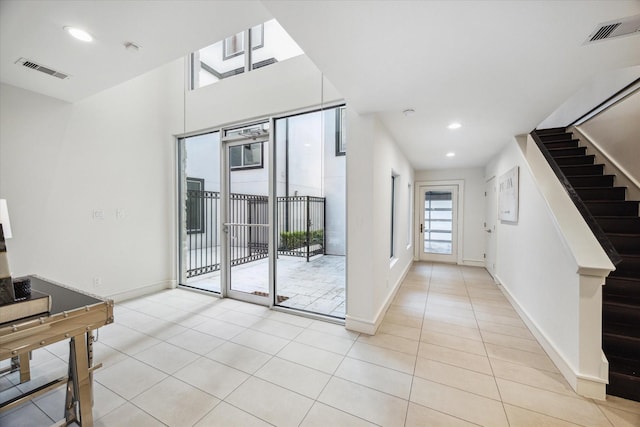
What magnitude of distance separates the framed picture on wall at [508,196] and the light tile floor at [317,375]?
4.70ft

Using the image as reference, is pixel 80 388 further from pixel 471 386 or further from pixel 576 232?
pixel 576 232

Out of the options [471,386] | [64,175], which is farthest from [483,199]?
[64,175]

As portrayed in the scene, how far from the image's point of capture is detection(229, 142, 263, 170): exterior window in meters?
3.68

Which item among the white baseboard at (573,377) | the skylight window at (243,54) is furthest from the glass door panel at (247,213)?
the white baseboard at (573,377)

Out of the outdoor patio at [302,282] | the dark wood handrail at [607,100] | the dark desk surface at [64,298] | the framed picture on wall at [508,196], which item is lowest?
the outdoor patio at [302,282]

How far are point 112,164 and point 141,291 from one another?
195cm

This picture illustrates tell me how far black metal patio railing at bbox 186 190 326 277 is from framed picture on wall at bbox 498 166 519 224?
2.67 m

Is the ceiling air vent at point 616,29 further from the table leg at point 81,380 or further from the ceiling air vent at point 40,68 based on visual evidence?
the ceiling air vent at point 40,68

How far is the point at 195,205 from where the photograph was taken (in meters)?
4.24

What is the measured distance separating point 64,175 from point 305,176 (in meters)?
2.99

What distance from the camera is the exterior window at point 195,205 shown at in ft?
13.8

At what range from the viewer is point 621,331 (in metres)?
2.09

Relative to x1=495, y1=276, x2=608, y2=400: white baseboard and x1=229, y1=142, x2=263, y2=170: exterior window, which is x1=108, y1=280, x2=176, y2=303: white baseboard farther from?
x1=495, y1=276, x2=608, y2=400: white baseboard

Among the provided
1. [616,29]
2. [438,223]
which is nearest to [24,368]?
[616,29]
